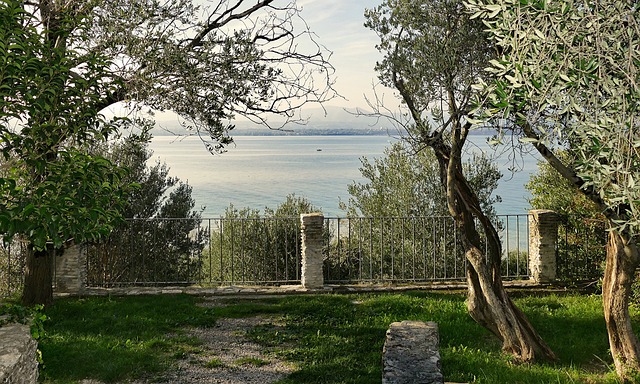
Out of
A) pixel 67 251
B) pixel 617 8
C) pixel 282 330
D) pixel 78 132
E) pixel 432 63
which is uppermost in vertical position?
pixel 432 63

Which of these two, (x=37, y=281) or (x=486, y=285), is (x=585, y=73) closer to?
(x=486, y=285)

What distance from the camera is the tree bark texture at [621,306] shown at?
777 centimetres

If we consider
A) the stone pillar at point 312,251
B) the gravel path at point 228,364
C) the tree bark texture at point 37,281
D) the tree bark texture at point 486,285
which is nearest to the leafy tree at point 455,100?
the tree bark texture at point 486,285

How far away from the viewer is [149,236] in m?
19.1

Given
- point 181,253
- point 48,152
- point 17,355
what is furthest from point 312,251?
point 17,355

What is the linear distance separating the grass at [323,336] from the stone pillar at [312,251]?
31.5 inches

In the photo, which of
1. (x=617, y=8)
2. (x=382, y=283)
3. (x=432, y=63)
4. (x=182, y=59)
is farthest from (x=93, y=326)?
(x=617, y=8)

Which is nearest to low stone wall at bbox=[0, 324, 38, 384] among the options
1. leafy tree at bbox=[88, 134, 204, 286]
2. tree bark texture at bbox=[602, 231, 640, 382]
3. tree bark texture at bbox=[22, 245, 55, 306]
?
tree bark texture at bbox=[22, 245, 55, 306]

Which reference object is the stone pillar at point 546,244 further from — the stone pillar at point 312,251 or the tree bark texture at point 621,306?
the tree bark texture at point 621,306

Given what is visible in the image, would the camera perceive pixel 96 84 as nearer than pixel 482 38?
Yes

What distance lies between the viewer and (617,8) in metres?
4.29

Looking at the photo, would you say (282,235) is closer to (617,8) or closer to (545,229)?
(545,229)

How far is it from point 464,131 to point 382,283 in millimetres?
6343

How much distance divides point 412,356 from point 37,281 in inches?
347
